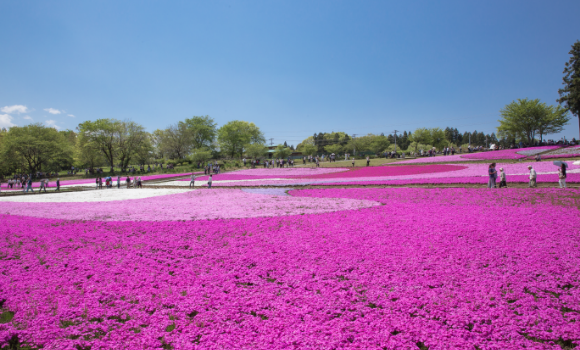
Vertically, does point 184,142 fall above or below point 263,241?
above

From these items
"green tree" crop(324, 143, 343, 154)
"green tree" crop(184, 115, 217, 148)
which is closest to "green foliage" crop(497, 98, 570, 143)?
"green tree" crop(324, 143, 343, 154)

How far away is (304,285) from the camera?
19.1 feet

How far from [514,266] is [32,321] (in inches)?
377

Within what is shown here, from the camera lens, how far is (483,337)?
159 inches

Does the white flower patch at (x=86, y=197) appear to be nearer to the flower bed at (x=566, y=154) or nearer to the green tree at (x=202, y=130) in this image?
the flower bed at (x=566, y=154)

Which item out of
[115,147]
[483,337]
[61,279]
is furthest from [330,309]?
[115,147]

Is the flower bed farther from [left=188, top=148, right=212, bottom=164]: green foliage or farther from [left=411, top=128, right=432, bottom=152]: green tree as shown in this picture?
[left=411, top=128, right=432, bottom=152]: green tree

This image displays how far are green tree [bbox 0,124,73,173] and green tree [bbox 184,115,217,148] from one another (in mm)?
33844

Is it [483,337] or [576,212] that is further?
[576,212]

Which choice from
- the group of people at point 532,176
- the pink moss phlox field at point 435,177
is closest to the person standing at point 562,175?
the group of people at point 532,176

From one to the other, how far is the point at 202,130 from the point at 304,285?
94.1 m

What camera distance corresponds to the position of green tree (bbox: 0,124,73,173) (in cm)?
5672

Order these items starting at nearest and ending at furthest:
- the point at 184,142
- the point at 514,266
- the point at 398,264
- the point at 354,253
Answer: the point at 514,266
the point at 398,264
the point at 354,253
the point at 184,142

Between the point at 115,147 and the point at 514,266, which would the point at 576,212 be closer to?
the point at 514,266
